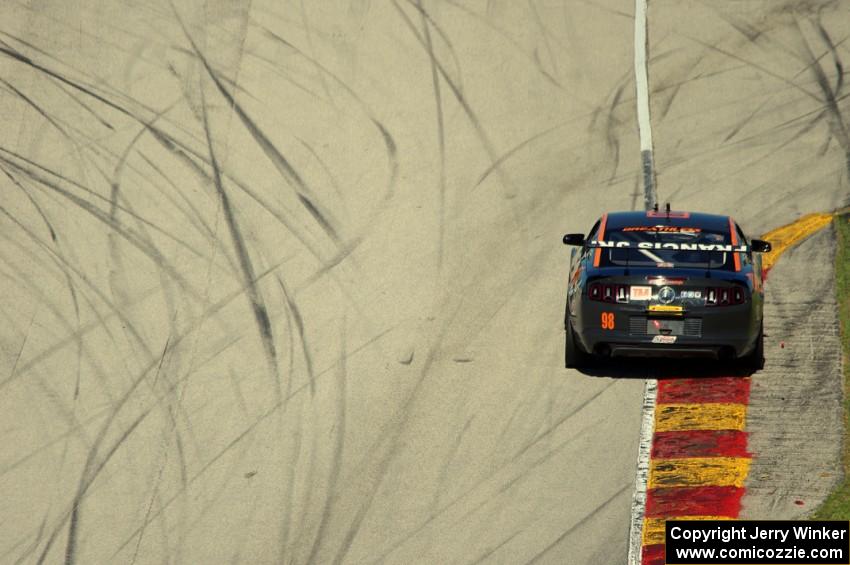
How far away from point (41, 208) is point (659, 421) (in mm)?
8123

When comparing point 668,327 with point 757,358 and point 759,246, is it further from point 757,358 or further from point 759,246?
point 759,246

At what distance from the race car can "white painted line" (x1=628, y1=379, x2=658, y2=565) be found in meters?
0.51

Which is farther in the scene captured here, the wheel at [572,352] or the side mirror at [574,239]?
the side mirror at [574,239]

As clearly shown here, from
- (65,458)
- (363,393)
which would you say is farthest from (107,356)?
(363,393)

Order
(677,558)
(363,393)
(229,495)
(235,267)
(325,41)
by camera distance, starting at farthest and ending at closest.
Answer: (325,41), (235,267), (363,393), (229,495), (677,558)

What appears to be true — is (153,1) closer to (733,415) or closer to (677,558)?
(733,415)

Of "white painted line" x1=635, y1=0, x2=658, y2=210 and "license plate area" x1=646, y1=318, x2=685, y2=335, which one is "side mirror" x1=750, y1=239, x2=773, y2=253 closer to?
"license plate area" x1=646, y1=318, x2=685, y2=335

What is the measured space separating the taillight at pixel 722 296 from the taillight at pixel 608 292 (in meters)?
0.71

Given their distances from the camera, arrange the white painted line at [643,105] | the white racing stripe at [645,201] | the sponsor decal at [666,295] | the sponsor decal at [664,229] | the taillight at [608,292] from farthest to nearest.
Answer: the white painted line at [643,105]
the sponsor decal at [664,229]
the taillight at [608,292]
the sponsor decal at [666,295]
the white racing stripe at [645,201]

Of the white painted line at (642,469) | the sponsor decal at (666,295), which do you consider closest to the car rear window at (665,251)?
the sponsor decal at (666,295)

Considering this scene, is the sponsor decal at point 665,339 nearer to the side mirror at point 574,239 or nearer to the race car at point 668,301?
the race car at point 668,301

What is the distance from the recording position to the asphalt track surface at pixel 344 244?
12.1m

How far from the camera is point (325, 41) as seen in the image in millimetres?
20781

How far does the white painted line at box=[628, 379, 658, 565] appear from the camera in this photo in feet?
35.7
